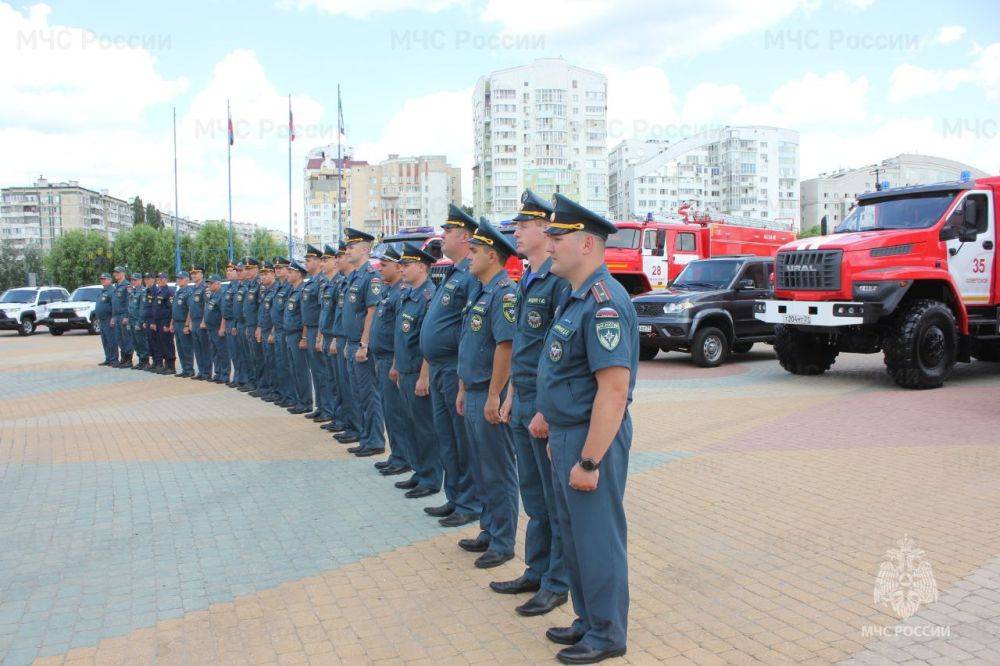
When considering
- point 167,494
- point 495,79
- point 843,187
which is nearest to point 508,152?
point 495,79

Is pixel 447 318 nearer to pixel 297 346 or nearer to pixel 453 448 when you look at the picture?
pixel 453 448

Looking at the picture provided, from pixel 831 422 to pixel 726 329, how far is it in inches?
215

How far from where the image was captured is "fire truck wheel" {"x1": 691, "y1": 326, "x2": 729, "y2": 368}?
13.4m

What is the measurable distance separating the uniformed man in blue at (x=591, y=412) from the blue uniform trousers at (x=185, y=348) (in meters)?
12.8

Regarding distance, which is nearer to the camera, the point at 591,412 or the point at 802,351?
the point at 591,412

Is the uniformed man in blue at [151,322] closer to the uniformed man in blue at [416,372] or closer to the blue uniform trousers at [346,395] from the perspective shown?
the blue uniform trousers at [346,395]

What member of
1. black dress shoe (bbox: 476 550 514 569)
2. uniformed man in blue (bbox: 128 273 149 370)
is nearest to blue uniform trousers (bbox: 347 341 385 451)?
black dress shoe (bbox: 476 550 514 569)

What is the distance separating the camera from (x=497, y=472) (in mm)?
4797

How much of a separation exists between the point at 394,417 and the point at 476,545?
2061 millimetres

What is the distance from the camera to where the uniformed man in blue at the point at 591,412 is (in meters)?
3.25

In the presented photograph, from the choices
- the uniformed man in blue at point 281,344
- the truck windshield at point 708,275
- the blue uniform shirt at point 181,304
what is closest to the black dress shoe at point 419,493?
the uniformed man in blue at point 281,344

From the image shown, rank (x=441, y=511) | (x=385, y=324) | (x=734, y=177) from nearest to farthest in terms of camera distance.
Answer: (x=441, y=511) < (x=385, y=324) < (x=734, y=177)

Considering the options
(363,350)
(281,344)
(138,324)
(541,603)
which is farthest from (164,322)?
(541,603)

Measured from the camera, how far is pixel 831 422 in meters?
8.51
